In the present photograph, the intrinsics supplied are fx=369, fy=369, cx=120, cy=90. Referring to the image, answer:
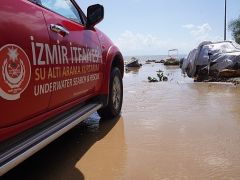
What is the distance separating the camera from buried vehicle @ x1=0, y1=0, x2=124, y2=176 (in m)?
2.52

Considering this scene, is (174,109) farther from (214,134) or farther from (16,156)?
(16,156)

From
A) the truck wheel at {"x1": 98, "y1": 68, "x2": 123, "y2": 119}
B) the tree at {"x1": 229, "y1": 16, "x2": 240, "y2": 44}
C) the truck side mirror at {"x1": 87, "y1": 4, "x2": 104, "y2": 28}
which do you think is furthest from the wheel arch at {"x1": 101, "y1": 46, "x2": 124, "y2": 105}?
the tree at {"x1": 229, "y1": 16, "x2": 240, "y2": 44}

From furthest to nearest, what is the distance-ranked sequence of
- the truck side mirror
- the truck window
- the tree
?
the tree → the truck side mirror → the truck window

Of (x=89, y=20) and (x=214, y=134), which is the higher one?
(x=89, y=20)

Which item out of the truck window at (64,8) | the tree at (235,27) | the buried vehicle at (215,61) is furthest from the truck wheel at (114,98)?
the tree at (235,27)

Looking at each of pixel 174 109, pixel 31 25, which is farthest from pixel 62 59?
pixel 174 109

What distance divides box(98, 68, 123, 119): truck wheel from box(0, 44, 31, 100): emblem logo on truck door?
263 cm

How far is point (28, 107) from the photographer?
2.78 meters

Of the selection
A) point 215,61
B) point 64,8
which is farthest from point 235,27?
point 64,8

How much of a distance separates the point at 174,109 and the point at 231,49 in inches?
280

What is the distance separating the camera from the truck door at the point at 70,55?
10.7 feet

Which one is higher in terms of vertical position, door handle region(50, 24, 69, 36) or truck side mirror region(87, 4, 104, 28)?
truck side mirror region(87, 4, 104, 28)

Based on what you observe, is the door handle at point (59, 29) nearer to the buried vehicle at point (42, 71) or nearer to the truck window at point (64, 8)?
the buried vehicle at point (42, 71)

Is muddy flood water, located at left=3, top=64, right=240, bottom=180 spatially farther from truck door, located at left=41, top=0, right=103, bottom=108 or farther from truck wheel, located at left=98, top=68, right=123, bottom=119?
truck door, located at left=41, top=0, right=103, bottom=108
